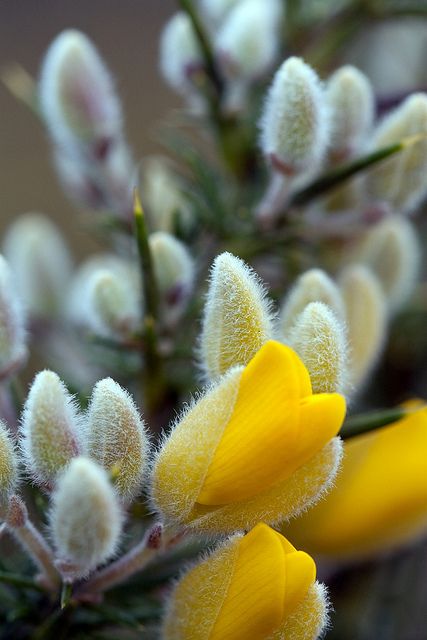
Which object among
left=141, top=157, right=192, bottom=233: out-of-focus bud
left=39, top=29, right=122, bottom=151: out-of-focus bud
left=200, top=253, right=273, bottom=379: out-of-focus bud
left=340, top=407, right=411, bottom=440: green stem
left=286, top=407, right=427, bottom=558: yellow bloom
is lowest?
left=286, top=407, right=427, bottom=558: yellow bloom

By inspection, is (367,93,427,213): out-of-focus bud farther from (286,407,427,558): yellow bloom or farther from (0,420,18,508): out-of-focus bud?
(0,420,18,508): out-of-focus bud

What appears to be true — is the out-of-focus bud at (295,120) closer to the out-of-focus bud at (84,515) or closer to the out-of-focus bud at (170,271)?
the out-of-focus bud at (170,271)

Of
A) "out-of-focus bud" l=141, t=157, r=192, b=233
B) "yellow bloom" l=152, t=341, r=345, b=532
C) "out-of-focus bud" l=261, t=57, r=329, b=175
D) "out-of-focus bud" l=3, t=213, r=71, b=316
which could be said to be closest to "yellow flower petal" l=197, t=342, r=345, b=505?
"yellow bloom" l=152, t=341, r=345, b=532

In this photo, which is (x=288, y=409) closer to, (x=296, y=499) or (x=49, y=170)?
(x=296, y=499)

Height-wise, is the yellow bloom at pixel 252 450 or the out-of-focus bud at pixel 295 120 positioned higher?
the out-of-focus bud at pixel 295 120

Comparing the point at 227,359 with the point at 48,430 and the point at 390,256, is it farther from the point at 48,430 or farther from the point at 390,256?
the point at 390,256

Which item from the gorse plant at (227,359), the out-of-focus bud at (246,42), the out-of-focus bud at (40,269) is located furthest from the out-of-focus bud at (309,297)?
the out-of-focus bud at (40,269)

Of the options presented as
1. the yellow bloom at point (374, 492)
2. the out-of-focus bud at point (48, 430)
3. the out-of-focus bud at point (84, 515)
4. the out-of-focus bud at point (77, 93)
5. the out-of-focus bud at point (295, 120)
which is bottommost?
the yellow bloom at point (374, 492)

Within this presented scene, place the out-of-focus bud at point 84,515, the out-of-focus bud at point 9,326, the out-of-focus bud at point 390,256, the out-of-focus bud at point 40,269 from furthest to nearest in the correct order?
1. the out-of-focus bud at point 40,269
2. the out-of-focus bud at point 390,256
3. the out-of-focus bud at point 9,326
4. the out-of-focus bud at point 84,515
